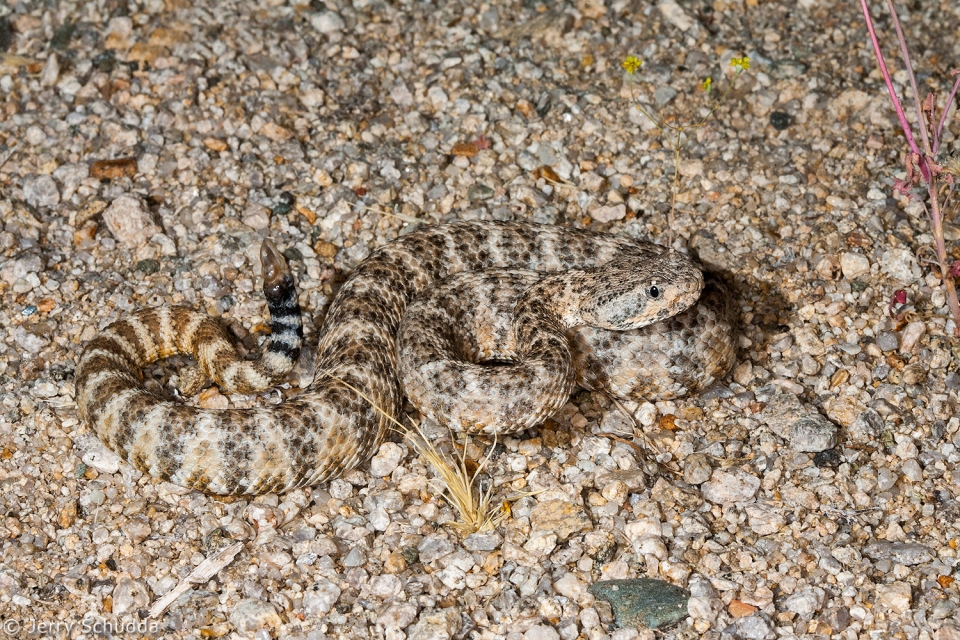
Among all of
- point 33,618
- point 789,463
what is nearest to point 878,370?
point 789,463

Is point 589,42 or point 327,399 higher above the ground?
point 589,42

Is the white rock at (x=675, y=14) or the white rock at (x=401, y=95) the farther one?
the white rock at (x=675, y=14)

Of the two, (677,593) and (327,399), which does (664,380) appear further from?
(327,399)

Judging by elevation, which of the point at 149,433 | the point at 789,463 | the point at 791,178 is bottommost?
the point at 149,433

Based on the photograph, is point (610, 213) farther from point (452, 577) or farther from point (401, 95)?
point (452, 577)

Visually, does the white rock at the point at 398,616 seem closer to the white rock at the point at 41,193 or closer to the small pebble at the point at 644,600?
the small pebble at the point at 644,600

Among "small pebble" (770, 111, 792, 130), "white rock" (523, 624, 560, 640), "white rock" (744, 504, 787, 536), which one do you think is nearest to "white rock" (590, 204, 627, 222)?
"small pebble" (770, 111, 792, 130)

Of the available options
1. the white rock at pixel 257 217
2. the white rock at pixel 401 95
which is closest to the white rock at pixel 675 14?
the white rock at pixel 401 95
